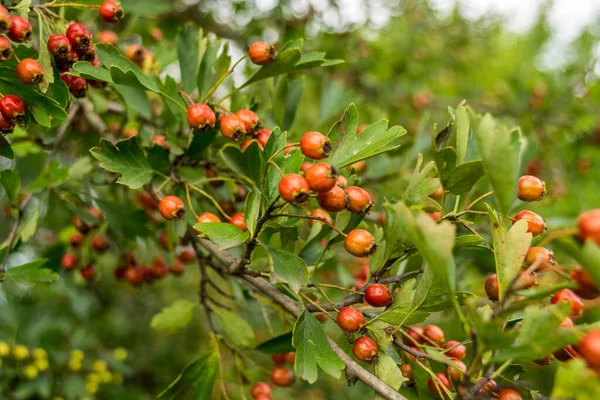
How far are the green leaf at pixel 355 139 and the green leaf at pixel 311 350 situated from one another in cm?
42

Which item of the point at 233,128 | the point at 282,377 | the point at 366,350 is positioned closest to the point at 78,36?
the point at 233,128

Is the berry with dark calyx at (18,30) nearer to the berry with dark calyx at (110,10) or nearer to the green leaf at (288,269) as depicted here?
the berry with dark calyx at (110,10)

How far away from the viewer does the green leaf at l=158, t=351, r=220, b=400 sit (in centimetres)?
154

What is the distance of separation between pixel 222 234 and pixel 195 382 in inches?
24.9

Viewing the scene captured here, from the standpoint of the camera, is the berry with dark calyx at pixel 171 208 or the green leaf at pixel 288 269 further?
the berry with dark calyx at pixel 171 208

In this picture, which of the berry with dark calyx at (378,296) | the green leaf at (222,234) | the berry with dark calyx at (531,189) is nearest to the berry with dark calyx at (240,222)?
the green leaf at (222,234)

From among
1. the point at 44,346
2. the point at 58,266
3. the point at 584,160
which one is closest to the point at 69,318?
the point at 44,346

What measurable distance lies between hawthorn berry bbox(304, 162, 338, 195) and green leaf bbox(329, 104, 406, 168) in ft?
0.37

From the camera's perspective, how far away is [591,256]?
0.79 m

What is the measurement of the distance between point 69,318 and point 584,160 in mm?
4712

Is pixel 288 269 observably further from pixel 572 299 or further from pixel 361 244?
pixel 572 299

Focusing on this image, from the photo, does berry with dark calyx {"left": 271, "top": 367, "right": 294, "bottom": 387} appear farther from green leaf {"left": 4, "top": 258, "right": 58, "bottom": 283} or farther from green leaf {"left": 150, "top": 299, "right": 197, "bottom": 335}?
green leaf {"left": 4, "top": 258, "right": 58, "bottom": 283}

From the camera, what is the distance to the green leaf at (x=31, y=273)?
1563 millimetres

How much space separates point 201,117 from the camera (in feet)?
4.56
